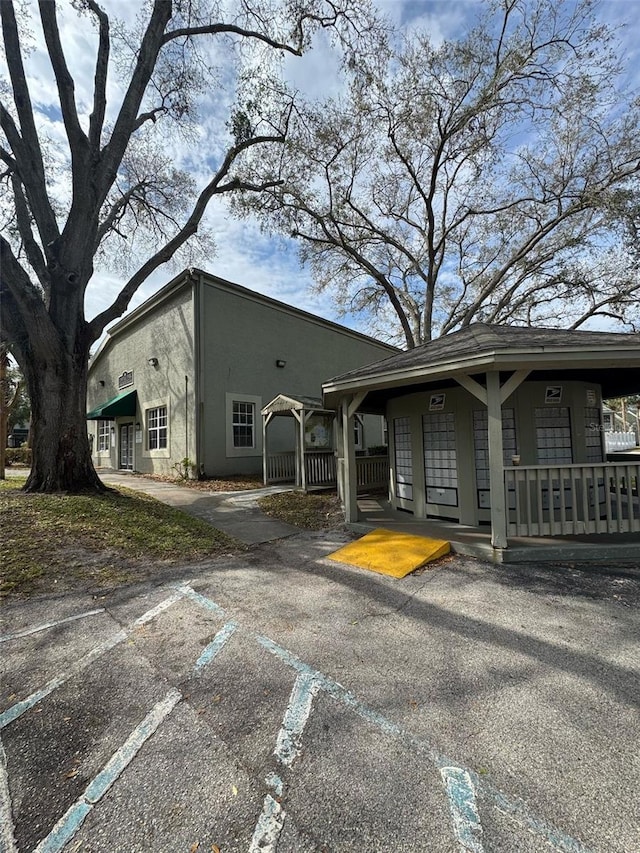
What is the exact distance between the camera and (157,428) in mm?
14688

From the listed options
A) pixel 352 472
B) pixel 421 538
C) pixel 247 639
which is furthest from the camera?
pixel 352 472

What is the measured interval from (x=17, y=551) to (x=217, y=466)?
814 cm

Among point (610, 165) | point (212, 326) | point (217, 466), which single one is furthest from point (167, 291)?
point (610, 165)

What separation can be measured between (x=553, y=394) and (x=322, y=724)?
20.4 ft

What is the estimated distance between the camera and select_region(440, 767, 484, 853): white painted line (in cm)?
151

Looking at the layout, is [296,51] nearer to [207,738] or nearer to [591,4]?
[591,4]

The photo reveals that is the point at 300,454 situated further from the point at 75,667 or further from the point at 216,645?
the point at 75,667

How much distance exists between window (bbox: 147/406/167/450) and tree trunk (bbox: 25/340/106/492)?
5913 millimetres

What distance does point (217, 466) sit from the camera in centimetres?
1306

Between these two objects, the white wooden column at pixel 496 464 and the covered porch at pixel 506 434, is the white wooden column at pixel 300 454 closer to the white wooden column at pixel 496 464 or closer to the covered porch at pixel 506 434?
the covered porch at pixel 506 434

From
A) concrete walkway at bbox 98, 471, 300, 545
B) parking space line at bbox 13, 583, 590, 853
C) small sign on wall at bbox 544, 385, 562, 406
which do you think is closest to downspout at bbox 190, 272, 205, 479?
concrete walkway at bbox 98, 471, 300, 545

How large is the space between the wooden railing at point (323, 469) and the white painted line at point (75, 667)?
735cm

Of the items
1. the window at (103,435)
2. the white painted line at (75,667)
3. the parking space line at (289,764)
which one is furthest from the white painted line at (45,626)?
the window at (103,435)

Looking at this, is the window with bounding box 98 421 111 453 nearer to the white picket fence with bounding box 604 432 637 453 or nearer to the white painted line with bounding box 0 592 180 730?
the white painted line with bounding box 0 592 180 730
